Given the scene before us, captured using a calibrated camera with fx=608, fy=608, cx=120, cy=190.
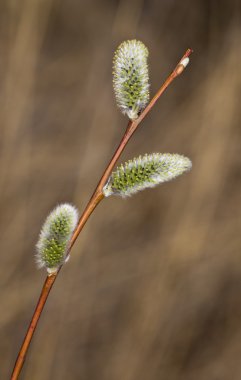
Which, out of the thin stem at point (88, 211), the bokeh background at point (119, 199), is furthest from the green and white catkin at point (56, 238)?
the bokeh background at point (119, 199)

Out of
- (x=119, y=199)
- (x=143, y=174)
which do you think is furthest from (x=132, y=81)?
(x=119, y=199)

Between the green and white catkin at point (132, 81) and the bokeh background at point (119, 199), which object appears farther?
the bokeh background at point (119, 199)

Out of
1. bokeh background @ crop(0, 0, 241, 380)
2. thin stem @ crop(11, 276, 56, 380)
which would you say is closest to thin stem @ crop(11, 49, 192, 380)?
thin stem @ crop(11, 276, 56, 380)

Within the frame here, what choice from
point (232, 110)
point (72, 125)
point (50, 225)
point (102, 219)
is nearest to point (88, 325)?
point (102, 219)

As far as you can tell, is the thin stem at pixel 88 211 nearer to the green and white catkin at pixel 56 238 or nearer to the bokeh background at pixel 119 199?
the green and white catkin at pixel 56 238

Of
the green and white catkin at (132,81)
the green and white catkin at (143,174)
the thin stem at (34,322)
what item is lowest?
the thin stem at (34,322)

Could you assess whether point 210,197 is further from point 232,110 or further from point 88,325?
point 88,325

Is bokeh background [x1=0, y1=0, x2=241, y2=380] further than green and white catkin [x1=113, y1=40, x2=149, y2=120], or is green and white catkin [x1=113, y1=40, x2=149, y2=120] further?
bokeh background [x1=0, y1=0, x2=241, y2=380]

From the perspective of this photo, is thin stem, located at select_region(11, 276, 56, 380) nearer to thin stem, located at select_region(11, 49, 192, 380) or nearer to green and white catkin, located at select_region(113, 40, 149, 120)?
thin stem, located at select_region(11, 49, 192, 380)
